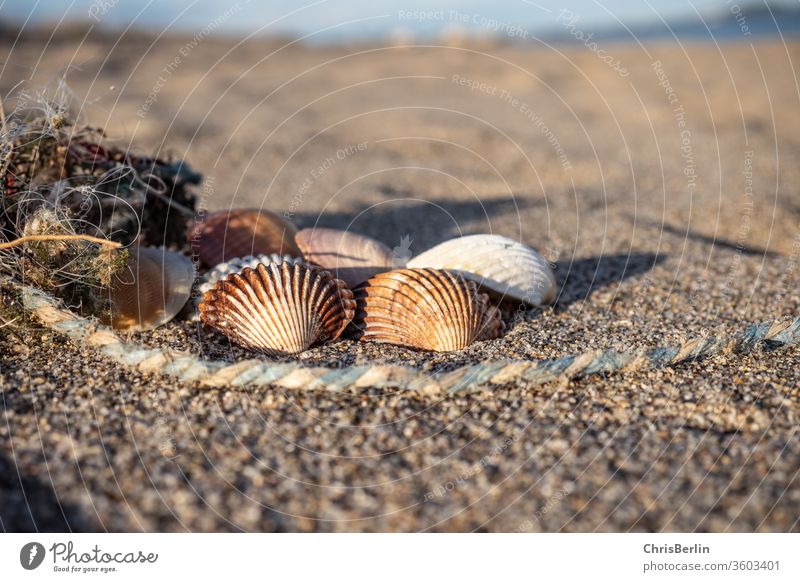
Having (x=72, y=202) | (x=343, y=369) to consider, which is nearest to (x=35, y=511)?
(x=343, y=369)

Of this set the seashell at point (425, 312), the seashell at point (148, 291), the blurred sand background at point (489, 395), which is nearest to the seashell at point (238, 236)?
the seashell at point (148, 291)

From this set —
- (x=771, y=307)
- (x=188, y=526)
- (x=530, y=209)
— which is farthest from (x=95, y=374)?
(x=530, y=209)

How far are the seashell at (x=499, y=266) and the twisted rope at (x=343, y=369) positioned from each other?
98 cm

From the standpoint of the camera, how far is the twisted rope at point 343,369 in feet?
9.79

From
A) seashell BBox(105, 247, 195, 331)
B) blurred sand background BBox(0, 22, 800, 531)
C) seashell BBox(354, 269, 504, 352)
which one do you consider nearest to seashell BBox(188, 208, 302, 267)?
seashell BBox(105, 247, 195, 331)

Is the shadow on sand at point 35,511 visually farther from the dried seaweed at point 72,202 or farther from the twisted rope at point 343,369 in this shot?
the dried seaweed at point 72,202

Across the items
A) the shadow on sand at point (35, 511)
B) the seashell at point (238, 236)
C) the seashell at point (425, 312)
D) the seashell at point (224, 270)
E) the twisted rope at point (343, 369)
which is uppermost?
the seashell at point (238, 236)

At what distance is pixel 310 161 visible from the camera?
8.77 m

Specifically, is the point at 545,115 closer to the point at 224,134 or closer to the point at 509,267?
the point at 224,134
